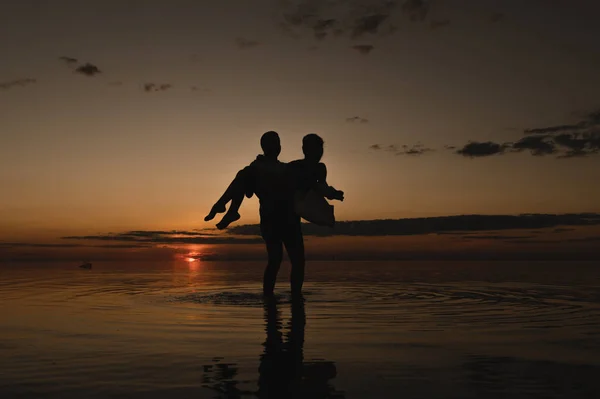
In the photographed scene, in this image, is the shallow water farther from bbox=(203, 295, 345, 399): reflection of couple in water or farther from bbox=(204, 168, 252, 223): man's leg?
bbox=(204, 168, 252, 223): man's leg

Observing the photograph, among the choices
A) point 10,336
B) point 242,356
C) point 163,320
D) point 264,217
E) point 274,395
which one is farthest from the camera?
point 264,217

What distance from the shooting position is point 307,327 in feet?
24.2

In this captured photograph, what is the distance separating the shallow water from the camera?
167 inches

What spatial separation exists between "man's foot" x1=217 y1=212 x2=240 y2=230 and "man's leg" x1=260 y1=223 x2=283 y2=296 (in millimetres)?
526

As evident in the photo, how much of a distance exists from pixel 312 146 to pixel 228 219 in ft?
6.86

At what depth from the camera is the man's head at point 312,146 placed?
11.6m

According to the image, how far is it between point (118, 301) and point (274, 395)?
331 inches

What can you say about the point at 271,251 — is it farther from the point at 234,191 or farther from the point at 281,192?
the point at 234,191

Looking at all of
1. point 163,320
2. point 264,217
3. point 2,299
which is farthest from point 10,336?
point 2,299

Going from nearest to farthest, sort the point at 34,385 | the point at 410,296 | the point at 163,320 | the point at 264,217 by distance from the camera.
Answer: the point at 34,385 < the point at 163,320 < the point at 264,217 < the point at 410,296

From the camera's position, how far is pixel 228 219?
11602 millimetres

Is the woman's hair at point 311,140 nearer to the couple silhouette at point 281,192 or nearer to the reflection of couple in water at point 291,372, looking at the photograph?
the couple silhouette at point 281,192

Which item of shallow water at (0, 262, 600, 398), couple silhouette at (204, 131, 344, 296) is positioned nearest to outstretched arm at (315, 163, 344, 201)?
couple silhouette at (204, 131, 344, 296)

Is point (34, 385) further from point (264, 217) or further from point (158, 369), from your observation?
point (264, 217)
